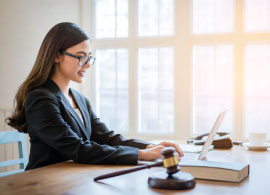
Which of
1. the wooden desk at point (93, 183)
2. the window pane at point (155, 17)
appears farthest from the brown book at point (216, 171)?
the window pane at point (155, 17)

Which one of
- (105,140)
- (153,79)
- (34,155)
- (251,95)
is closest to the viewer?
(34,155)

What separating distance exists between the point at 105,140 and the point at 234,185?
1.09m

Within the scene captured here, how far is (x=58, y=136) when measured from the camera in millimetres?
1827

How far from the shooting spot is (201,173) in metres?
1.46

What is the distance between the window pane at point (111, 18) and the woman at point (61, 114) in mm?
3389

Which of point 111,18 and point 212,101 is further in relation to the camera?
point 111,18

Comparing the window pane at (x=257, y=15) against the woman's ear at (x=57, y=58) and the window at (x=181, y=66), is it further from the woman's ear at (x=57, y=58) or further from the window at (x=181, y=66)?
the woman's ear at (x=57, y=58)

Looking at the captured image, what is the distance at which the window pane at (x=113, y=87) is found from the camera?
5520 mm

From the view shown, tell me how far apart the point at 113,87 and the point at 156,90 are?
633 millimetres

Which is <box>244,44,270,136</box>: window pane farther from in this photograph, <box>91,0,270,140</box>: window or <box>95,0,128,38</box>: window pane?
<box>95,0,128,38</box>: window pane

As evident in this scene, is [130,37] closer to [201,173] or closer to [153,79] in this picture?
[153,79]

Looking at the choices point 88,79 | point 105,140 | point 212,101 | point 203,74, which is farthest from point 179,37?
point 105,140

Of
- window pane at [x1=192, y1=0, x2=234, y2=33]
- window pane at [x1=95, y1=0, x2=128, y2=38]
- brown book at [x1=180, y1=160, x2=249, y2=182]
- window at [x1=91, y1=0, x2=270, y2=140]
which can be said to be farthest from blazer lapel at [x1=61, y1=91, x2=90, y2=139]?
window pane at [x1=95, y1=0, x2=128, y2=38]

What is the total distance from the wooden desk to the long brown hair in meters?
0.40
